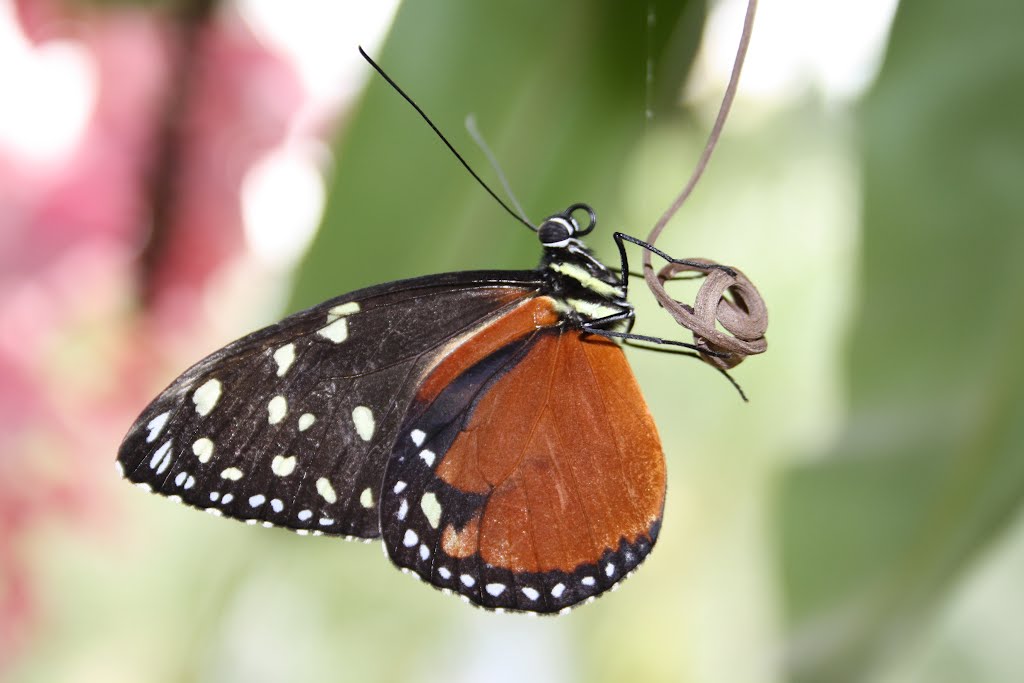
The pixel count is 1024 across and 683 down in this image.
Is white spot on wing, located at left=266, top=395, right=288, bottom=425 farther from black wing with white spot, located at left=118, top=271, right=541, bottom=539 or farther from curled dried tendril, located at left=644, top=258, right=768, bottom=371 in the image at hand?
curled dried tendril, located at left=644, top=258, right=768, bottom=371

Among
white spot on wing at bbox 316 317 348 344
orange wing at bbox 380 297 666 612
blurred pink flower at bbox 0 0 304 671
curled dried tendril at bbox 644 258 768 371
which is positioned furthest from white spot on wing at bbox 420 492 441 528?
blurred pink flower at bbox 0 0 304 671

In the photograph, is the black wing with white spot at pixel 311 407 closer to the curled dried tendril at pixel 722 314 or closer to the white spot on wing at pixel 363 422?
the white spot on wing at pixel 363 422

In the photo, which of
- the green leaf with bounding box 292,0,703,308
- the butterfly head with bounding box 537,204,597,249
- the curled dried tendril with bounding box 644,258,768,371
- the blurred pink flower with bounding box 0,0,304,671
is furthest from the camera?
the blurred pink flower with bounding box 0,0,304,671

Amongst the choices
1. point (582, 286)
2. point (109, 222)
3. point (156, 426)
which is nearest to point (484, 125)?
point (582, 286)

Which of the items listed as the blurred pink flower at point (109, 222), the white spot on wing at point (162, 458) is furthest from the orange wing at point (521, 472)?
the blurred pink flower at point (109, 222)

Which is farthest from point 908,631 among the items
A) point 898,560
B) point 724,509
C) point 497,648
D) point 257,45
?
point 257,45

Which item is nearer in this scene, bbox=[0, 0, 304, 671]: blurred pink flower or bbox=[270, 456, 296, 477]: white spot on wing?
bbox=[270, 456, 296, 477]: white spot on wing

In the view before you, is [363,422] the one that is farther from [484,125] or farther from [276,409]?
[484,125]

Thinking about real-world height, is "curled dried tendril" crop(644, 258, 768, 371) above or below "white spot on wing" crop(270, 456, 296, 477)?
above
